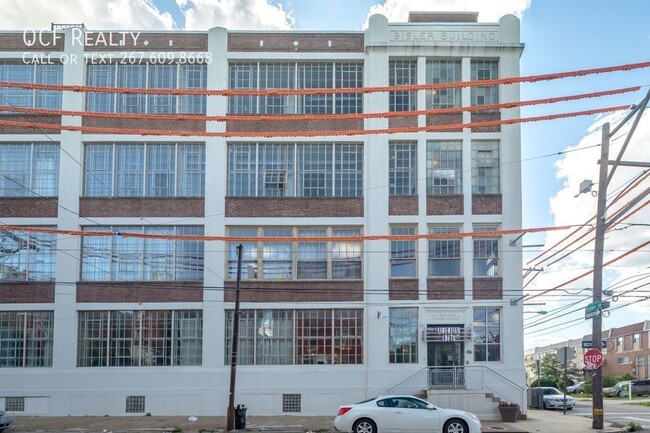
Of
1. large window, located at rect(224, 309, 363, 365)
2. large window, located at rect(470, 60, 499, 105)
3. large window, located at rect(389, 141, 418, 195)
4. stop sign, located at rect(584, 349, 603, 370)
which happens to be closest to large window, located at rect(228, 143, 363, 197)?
large window, located at rect(389, 141, 418, 195)

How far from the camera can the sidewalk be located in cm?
2611

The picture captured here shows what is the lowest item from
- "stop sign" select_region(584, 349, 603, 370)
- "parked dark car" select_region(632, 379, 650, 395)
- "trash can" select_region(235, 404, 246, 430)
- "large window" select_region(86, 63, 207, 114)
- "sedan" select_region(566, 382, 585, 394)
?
"sedan" select_region(566, 382, 585, 394)

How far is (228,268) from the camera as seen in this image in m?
33.1

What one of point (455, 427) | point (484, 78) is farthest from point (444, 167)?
point (455, 427)

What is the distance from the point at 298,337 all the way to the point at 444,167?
1003 cm

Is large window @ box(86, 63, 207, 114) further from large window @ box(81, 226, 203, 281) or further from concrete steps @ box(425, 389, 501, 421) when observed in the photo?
concrete steps @ box(425, 389, 501, 421)

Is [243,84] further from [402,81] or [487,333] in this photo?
[487,333]

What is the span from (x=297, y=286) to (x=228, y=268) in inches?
125

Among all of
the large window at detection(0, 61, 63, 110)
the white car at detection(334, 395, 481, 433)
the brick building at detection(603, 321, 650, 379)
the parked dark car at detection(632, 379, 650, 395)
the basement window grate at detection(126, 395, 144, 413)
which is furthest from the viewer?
the brick building at detection(603, 321, 650, 379)

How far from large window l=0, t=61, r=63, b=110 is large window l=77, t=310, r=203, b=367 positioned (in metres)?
9.73

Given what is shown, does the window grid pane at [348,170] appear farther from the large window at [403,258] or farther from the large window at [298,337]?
the large window at [298,337]

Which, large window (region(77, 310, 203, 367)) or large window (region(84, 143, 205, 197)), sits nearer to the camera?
large window (region(77, 310, 203, 367))

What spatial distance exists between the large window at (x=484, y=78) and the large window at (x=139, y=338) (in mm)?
15807

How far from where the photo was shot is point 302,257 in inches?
1314
